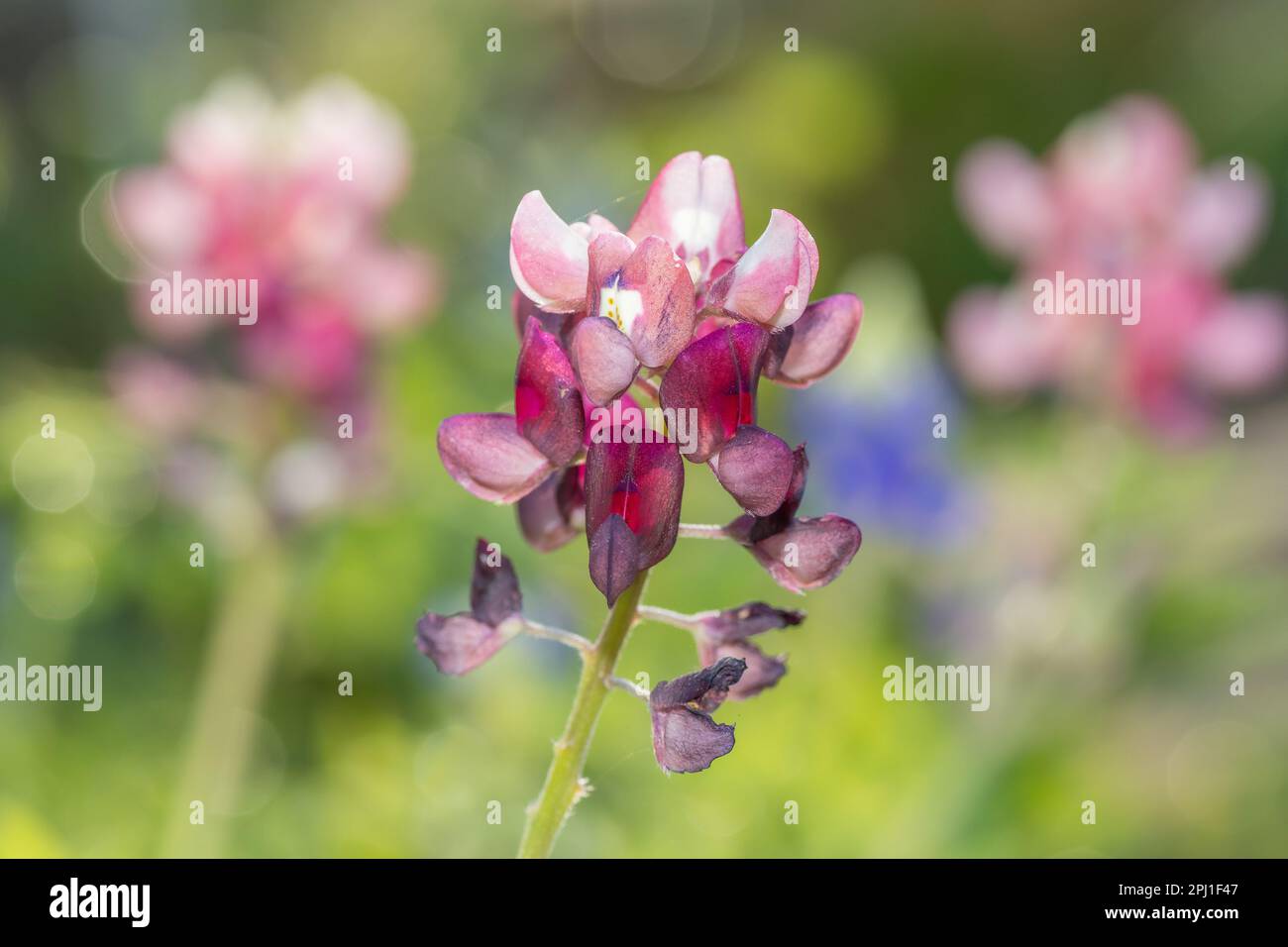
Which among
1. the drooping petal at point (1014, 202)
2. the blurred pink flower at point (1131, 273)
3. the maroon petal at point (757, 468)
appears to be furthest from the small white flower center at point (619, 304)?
the drooping petal at point (1014, 202)

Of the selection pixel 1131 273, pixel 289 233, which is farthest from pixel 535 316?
pixel 1131 273

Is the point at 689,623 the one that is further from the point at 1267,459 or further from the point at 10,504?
the point at 1267,459

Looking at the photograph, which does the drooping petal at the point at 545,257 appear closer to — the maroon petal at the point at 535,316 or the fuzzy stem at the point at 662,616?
the maroon petal at the point at 535,316

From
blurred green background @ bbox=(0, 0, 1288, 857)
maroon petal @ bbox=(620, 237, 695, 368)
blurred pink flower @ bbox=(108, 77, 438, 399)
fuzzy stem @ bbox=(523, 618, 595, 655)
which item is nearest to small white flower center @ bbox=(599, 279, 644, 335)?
maroon petal @ bbox=(620, 237, 695, 368)

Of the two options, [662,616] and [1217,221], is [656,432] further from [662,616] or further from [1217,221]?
[1217,221]
